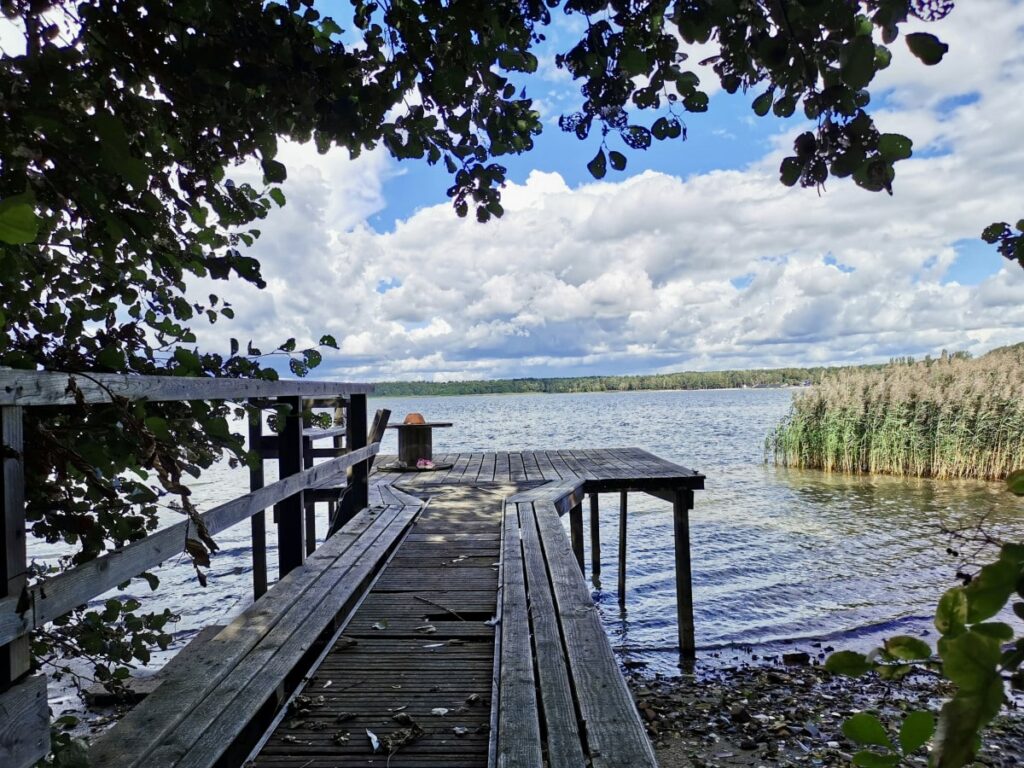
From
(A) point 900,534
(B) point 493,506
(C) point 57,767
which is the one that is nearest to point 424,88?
(C) point 57,767

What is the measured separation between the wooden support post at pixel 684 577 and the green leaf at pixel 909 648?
7389 millimetres

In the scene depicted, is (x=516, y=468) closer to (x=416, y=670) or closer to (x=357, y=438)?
(x=357, y=438)

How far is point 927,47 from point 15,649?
2178mm

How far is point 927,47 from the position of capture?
0.86 m

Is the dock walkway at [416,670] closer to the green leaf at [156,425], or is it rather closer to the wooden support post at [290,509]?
the wooden support post at [290,509]

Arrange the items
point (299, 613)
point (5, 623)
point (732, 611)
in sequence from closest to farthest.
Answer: point (5, 623), point (299, 613), point (732, 611)

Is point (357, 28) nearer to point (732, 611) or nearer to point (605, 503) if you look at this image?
point (732, 611)

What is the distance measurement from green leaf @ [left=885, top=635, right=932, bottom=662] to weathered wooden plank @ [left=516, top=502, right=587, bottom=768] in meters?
1.57

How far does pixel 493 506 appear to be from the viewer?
683cm

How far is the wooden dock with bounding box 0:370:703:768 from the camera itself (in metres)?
1.76

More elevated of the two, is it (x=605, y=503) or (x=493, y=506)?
(x=493, y=506)

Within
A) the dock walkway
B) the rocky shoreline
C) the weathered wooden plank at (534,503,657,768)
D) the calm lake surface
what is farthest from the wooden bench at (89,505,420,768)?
the calm lake surface

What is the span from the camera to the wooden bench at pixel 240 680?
207cm

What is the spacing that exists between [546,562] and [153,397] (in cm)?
279
